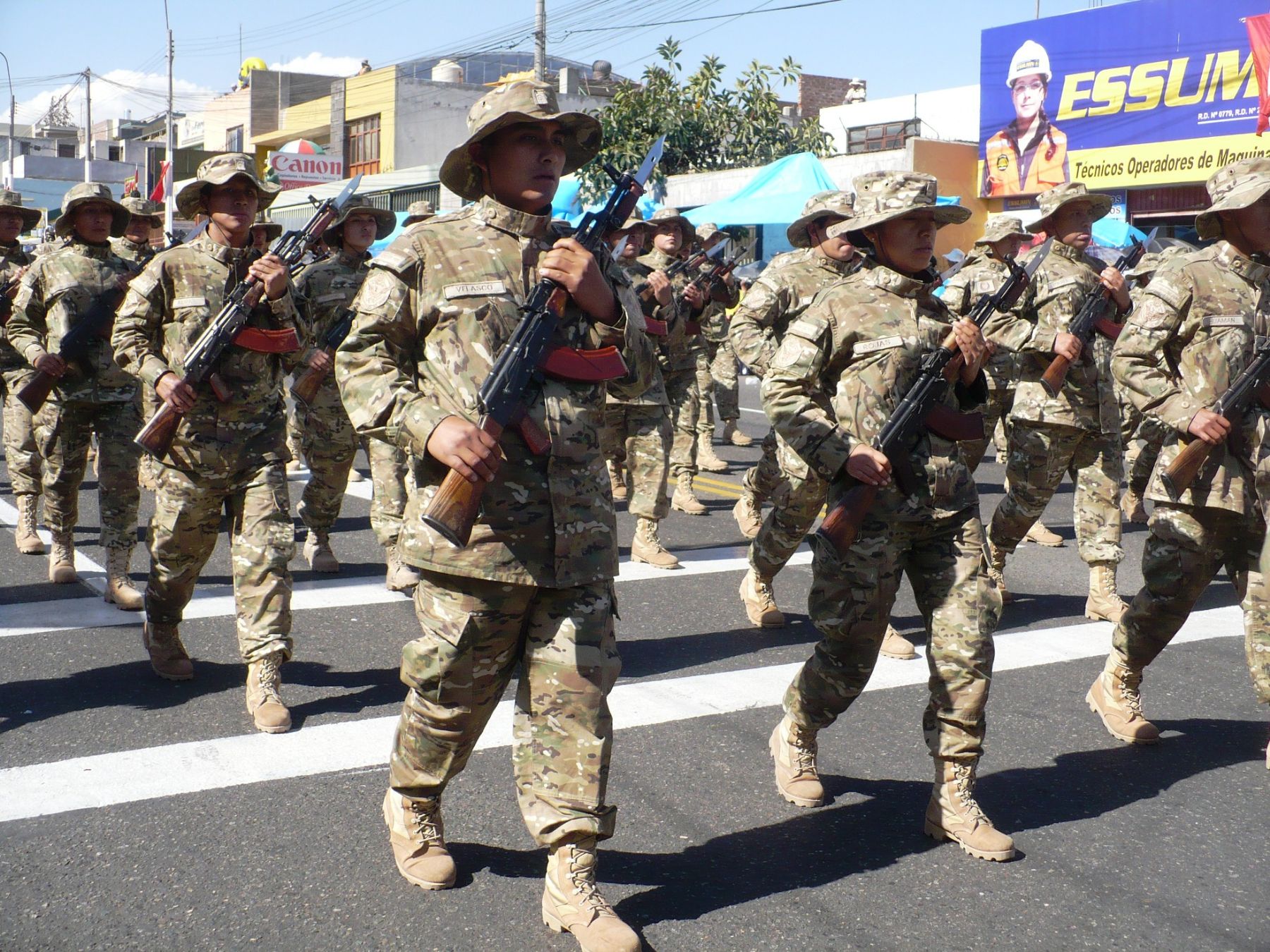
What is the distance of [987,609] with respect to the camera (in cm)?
416

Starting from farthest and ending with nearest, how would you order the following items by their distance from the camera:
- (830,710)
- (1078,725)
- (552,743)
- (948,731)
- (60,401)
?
(60,401) → (1078,725) → (830,710) → (948,731) → (552,743)

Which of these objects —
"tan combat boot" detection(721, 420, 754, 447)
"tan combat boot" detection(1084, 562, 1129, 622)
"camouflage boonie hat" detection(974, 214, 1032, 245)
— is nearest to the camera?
"tan combat boot" detection(1084, 562, 1129, 622)

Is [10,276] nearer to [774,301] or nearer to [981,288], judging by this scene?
[774,301]

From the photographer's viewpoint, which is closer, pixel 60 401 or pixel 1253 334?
pixel 1253 334

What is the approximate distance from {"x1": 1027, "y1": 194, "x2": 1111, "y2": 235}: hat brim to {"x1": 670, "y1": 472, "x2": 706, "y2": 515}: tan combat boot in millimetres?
3972

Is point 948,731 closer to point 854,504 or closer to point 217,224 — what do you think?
point 854,504

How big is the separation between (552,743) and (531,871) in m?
0.61

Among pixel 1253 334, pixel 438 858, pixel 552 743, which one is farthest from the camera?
pixel 1253 334

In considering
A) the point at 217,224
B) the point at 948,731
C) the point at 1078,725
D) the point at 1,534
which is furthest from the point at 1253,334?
the point at 1,534

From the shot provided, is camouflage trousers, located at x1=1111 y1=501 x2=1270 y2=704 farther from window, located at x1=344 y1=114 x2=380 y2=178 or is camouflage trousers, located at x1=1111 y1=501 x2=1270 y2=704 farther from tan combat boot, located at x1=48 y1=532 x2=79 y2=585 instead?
window, located at x1=344 y1=114 x2=380 y2=178

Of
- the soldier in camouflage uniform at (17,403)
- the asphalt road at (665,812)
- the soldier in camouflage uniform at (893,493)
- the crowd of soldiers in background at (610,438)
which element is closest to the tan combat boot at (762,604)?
the crowd of soldiers in background at (610,438)

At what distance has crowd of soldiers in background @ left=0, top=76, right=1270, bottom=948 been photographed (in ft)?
11.8

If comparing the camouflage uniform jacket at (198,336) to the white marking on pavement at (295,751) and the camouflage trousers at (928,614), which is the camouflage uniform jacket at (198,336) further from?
the camouflage trousers at (928,614)

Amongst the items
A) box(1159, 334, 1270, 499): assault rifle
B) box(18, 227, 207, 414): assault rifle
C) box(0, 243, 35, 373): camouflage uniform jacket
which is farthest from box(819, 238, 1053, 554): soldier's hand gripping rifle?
box(0, 243, 35, 373): camouflage uniform jacket
